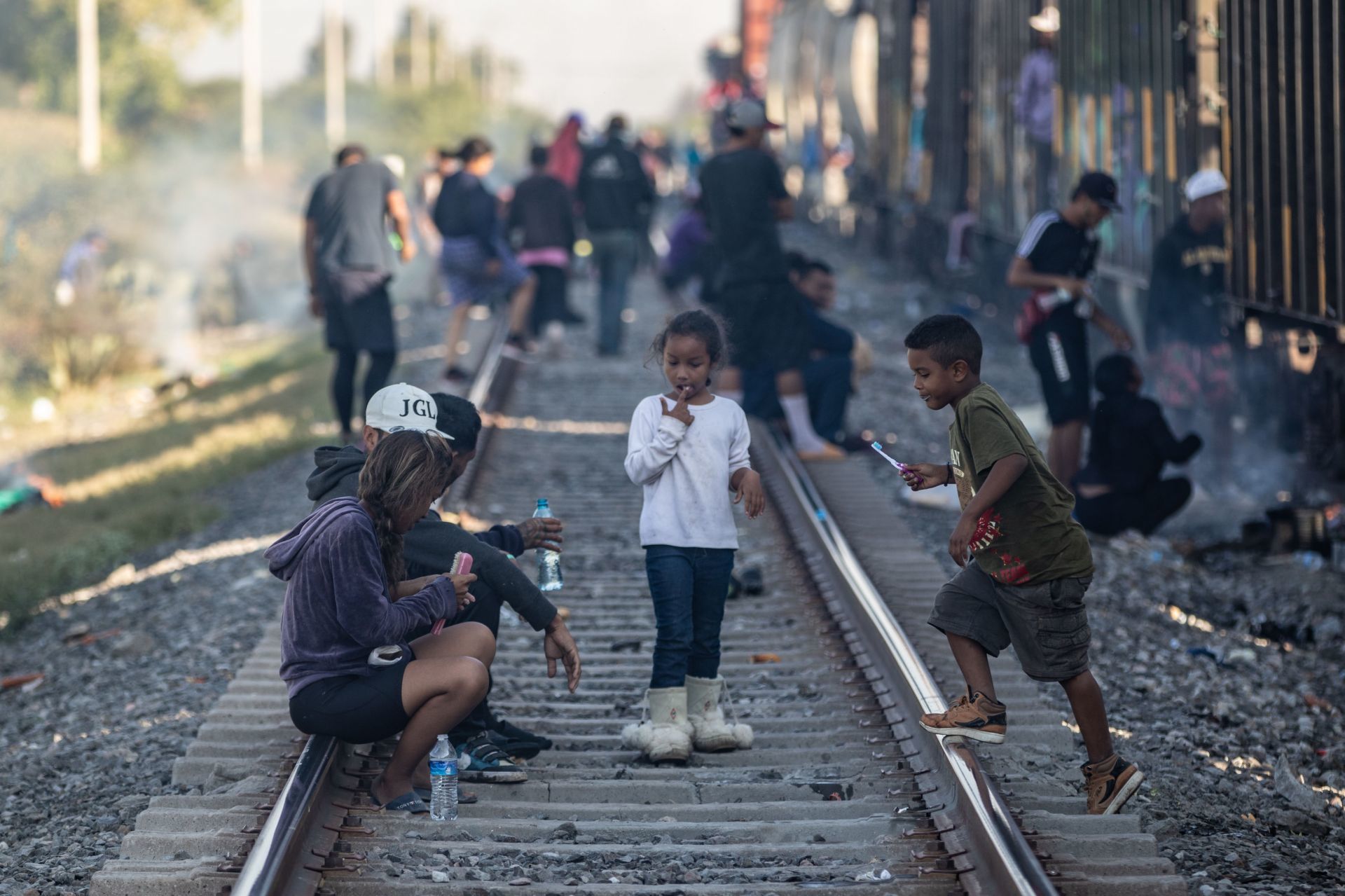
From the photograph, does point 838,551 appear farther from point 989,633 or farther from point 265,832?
point 265,832

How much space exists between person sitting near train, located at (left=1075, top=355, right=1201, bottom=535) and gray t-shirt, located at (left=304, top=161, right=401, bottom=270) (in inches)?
185

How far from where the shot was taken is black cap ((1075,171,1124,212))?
8.41 meters

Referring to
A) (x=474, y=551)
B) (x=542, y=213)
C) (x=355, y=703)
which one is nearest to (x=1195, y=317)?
(x=542, y=213)

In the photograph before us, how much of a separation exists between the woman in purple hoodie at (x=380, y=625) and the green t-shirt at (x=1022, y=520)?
157 cm

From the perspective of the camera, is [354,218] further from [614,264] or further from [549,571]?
[549,571]

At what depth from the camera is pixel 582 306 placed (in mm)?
22812

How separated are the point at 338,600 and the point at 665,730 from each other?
4.45ft

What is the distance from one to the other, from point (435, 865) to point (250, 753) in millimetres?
1261

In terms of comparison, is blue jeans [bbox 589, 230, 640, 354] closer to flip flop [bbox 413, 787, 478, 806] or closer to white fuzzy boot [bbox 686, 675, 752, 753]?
white fuzzy boot [bbox 686, 675, 752, 753]

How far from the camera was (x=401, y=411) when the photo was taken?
5109 millimetres

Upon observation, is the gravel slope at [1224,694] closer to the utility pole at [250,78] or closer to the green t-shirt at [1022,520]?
the green t-shirt at [1022,520]

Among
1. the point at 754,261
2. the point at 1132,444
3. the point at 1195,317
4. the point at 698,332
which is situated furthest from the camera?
the point at 1195,317

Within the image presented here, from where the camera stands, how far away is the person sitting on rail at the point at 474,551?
5.18 meters

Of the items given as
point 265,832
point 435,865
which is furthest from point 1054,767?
point 265,832
